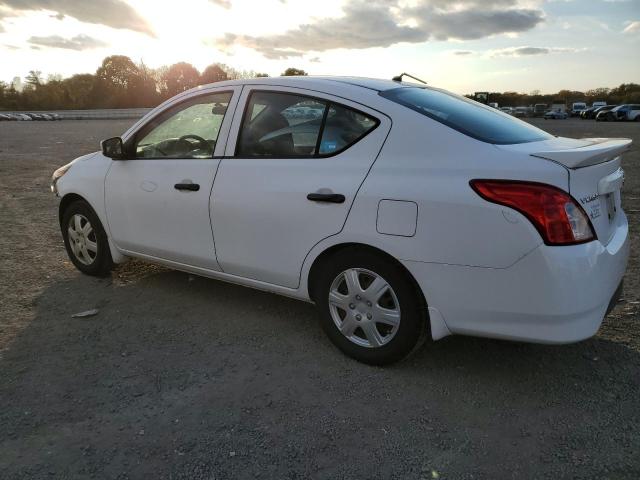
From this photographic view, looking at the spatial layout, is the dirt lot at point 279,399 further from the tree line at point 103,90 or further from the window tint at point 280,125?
the tree line at point 103,90

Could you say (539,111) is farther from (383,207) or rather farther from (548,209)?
(548,209)

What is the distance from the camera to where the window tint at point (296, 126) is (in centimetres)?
325

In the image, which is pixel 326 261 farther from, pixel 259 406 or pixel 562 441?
pixel 562 441

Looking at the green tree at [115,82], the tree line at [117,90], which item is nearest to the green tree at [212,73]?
the tree line at [117,90]

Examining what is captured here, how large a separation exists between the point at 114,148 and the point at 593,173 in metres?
3.47

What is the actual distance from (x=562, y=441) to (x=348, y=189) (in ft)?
5.51

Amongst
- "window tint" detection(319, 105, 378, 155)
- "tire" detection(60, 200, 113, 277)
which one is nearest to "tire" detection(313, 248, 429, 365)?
"window tint" detection(319, 105, 378, 155)

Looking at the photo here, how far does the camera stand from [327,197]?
3.19 meters

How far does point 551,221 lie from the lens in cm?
258

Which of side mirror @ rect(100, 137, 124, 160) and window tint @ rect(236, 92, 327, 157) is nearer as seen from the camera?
window tint @ rect(236, 92, 327, 157)

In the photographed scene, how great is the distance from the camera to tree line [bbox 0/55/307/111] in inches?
4092

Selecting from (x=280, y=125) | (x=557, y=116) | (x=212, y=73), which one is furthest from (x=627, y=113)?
(x=212, y=73)

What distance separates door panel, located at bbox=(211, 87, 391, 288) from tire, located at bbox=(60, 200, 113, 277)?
1.53 meters

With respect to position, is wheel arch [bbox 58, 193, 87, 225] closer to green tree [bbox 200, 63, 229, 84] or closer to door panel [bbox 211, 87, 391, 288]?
door panel [bbox 211, 87, 391, 288]
